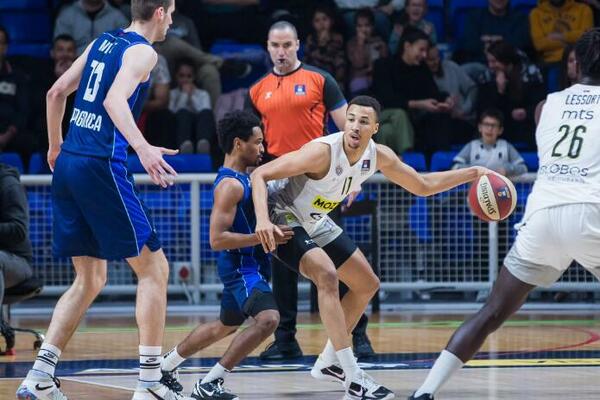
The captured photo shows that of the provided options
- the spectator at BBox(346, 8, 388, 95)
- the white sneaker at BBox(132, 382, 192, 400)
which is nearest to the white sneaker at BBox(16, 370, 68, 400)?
the white sneaker at BBox(132, 382, 192, 400)

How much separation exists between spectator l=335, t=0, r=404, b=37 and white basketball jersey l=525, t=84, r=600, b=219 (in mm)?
8461

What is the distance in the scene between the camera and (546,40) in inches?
566

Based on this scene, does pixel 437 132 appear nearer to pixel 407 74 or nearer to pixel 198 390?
pixel 407 74

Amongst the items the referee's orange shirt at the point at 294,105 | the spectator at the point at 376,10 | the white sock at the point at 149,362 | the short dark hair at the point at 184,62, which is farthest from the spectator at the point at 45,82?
the white sock at the point at 149,362

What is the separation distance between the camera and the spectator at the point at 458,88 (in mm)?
13750

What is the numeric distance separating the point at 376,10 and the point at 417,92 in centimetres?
155

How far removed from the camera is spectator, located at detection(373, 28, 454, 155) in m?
13.4

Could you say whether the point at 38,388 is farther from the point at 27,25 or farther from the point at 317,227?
the point at 27,25

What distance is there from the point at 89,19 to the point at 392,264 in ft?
14.2

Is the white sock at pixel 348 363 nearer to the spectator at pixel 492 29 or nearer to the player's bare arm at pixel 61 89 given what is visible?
the player's bare arm at pixel 61 89

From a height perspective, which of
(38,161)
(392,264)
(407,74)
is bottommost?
(392,264)

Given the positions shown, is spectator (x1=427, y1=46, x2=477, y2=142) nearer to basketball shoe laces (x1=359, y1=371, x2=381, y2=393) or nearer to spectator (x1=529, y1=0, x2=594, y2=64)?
spectator (x1=529, y1=0, x2=594, y2=64)

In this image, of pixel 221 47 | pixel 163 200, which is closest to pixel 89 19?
pixel 221 47

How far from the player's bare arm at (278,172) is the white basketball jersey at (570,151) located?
4.49 ft
